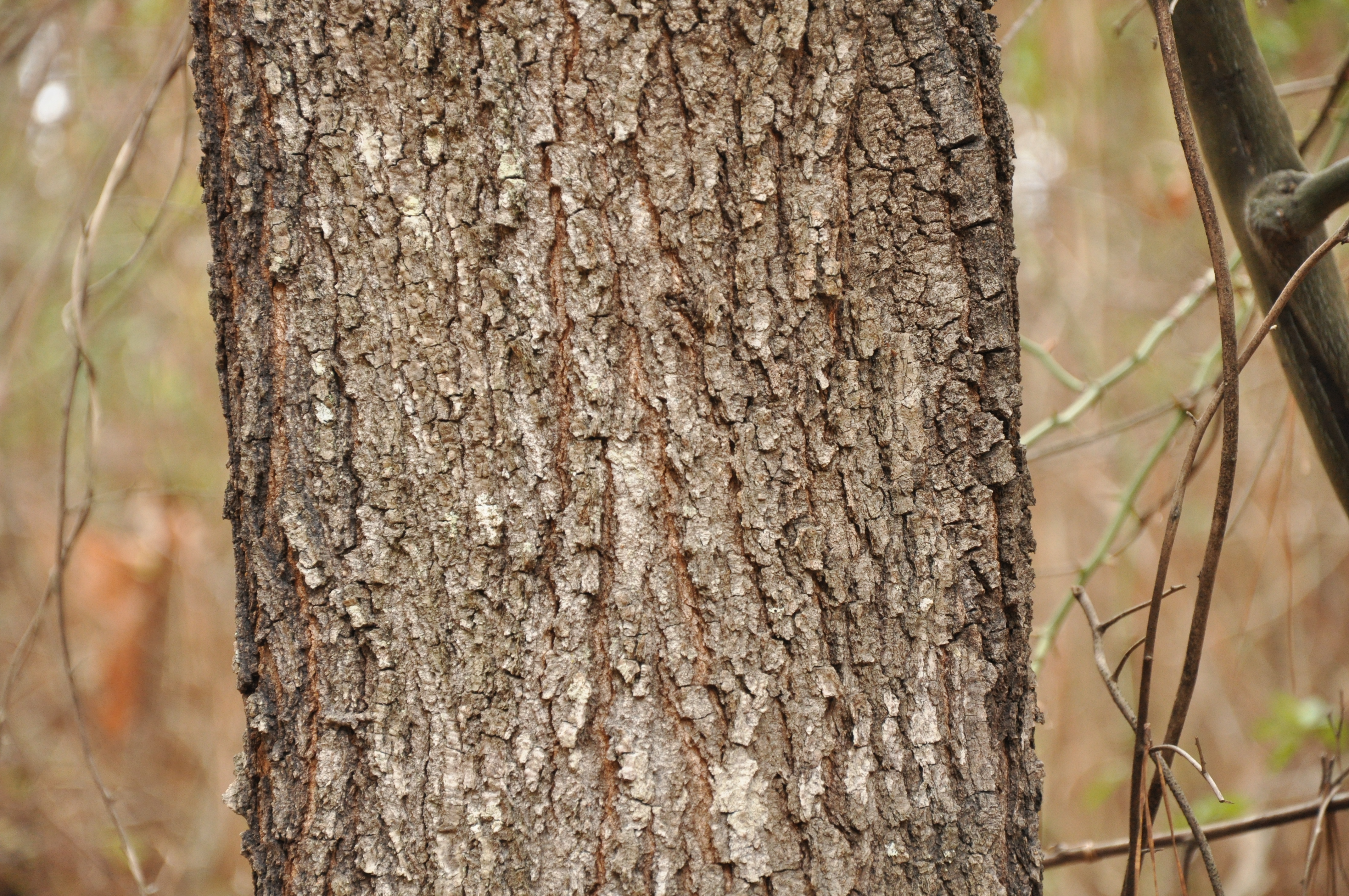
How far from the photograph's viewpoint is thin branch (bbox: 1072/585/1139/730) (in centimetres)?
92

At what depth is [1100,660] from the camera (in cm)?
99

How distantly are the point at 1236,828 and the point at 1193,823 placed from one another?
0.38 meters

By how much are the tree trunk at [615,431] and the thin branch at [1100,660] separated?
0.23 meters

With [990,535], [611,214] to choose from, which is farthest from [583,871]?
[611,214]

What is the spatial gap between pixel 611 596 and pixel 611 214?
0.35 m

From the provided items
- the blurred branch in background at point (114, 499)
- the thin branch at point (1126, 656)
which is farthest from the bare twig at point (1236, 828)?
the blurred branch in background at point (114, 499)

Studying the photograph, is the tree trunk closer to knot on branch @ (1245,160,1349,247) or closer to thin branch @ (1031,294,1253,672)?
knot on branch @ (1245,160,1349,247)

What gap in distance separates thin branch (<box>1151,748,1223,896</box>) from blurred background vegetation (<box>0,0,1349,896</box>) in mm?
1672

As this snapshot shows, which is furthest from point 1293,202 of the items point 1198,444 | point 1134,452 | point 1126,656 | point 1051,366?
point 1134,452

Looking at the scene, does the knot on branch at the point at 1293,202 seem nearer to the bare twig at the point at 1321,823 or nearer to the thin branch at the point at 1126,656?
the thin branch at the point at 1126,656

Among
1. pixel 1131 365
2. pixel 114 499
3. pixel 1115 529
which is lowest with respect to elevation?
pixel 1115 529

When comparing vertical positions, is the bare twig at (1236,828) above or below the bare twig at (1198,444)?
below

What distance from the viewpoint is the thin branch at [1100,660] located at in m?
0.92

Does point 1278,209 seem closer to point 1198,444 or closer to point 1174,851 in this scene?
point 1198,444
